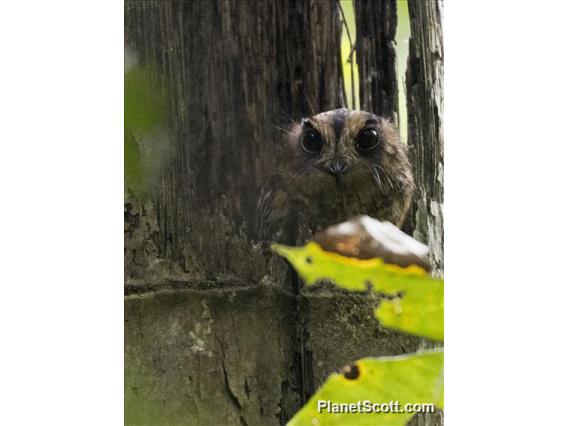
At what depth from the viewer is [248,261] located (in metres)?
1.41

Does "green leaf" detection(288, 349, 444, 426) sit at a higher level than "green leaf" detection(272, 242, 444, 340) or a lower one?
lower

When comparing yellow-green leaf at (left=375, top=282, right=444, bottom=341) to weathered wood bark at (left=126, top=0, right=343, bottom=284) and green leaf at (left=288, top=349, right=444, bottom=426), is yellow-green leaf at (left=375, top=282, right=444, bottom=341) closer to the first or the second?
green leaf at (left=288, top=349, right=444, bottom=426)

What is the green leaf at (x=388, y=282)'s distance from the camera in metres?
1.39

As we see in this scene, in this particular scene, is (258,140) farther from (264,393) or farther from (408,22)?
(264,393)

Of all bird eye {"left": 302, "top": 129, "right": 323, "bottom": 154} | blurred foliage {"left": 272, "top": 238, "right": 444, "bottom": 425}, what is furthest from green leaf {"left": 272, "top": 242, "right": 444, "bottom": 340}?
bird eye {"left": 302, "top": 129, "right": 323, "bottom": 154}

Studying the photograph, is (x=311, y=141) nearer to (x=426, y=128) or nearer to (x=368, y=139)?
(x=368, y=139)

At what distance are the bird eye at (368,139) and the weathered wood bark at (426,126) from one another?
6 cm

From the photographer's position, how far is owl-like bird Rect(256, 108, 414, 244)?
1.40m

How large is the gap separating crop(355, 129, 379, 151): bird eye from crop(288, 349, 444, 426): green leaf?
1.18ft

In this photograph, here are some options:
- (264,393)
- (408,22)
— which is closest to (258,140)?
(408,22)

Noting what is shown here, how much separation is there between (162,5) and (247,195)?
1.18 ft

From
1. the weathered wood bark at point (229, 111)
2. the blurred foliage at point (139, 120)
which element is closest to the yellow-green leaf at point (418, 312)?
the weathered wood bark at point (229, 111)

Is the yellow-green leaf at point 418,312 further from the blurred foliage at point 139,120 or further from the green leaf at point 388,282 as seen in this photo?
the blurred foliage at point 139,120

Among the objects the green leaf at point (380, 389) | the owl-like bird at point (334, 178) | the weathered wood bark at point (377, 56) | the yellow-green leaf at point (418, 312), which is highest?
the weathered wood bark at point (377, 56)
